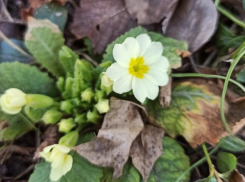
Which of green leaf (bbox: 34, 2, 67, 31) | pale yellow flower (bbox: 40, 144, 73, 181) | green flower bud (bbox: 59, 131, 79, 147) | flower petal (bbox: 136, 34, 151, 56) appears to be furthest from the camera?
green leaf (bbox: 34, 2, 67, 31)

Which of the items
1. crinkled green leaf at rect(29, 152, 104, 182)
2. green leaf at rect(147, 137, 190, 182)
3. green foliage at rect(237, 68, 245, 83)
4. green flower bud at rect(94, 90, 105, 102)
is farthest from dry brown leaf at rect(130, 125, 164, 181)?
green foliage at rect(237, 68, 245, 83)

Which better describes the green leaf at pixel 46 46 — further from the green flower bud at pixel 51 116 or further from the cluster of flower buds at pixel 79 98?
the green flower bud at pixel 51 116

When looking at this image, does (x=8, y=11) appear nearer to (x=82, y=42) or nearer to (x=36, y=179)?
(x=82, y=42)

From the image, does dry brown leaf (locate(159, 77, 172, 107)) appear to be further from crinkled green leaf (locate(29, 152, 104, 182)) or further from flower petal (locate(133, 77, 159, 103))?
crinkled green leaf (locate(29, 152, 104, 182))

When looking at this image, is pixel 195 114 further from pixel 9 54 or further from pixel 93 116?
pixel 9 54

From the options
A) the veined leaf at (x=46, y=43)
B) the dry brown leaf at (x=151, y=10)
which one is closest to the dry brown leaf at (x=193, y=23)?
the dry brown leaf at (x=151, y=10)

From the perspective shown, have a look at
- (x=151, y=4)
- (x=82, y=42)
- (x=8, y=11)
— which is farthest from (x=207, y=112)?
(x=8, y=11)

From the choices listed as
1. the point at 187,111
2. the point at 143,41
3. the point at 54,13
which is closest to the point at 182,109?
the point at 187,111
